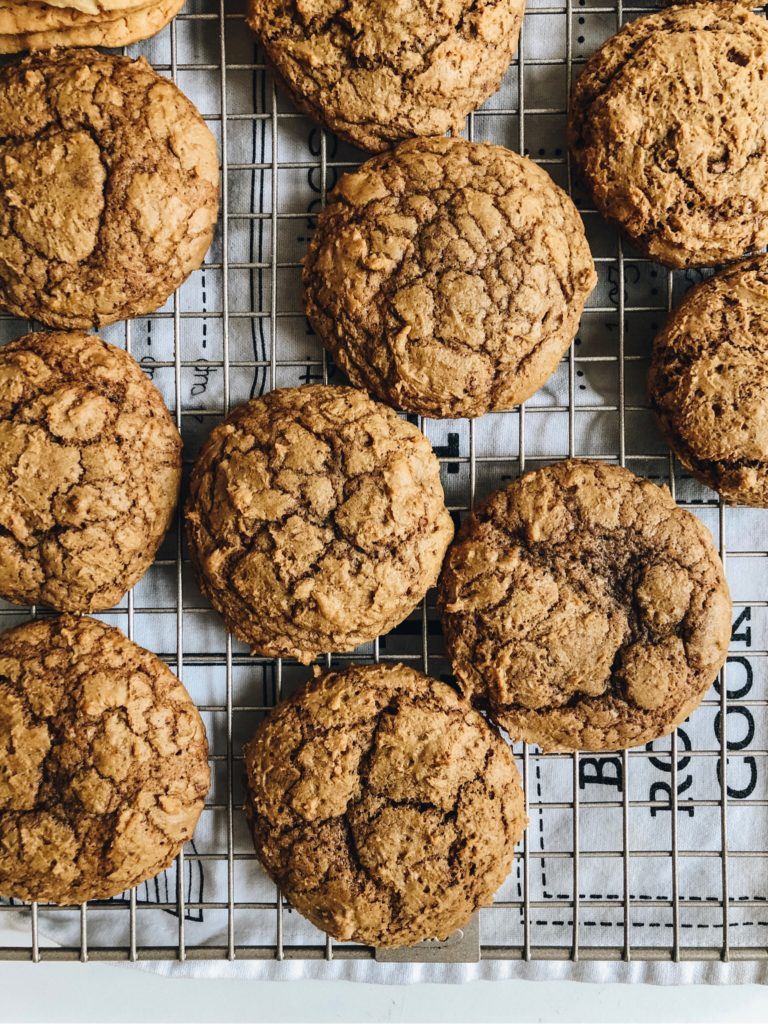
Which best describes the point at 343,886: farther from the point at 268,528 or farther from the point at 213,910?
the point at 268,528

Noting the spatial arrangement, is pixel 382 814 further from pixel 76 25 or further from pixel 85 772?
pixel 76 25

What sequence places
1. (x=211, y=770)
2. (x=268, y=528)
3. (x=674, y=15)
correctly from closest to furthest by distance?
(x=268, y=528) < (x=674, y=15) < (x=211, y=770)

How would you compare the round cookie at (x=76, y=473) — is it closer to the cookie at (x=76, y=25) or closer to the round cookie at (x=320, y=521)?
the round cookie at (x=320, y=521)

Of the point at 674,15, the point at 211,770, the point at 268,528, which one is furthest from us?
the point at 211,770

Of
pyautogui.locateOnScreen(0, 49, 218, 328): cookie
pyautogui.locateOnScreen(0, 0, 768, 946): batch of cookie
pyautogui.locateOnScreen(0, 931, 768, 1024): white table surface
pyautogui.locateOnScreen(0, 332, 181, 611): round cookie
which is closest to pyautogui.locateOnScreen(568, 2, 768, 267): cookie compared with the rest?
pyautogui.locateOnScreen(0, 0, 768, 946): batch of cookie

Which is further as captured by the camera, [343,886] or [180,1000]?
[180,1000]

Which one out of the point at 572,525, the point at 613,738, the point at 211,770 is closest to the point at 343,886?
the point at 211,770

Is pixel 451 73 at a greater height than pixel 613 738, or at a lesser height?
greater

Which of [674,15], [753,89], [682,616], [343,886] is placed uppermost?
[674,15]
